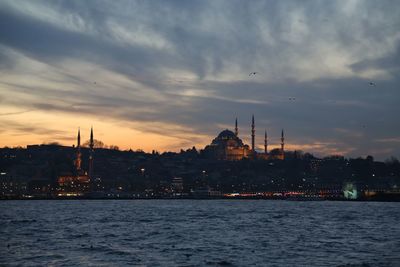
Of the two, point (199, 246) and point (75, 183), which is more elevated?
point (75, 183)

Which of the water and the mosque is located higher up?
the mosque

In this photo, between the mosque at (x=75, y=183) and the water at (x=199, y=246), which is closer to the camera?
the water at (x=199, y=246)

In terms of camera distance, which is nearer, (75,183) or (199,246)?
(199,246)

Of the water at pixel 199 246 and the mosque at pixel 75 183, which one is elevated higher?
the mosque at pixel 75 183

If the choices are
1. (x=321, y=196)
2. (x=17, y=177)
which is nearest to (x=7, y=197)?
(x=17, y=177)

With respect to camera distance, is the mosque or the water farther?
the mosque

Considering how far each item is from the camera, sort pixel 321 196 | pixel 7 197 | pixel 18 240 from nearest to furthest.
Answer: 1. pixel 18 240
2. pixel 7 197
3. pixel 321 196

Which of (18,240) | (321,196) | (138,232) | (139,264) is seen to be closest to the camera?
(139,264)

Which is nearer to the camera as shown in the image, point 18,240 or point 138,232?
point 18,240

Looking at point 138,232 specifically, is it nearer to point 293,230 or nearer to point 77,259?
point 293,230
